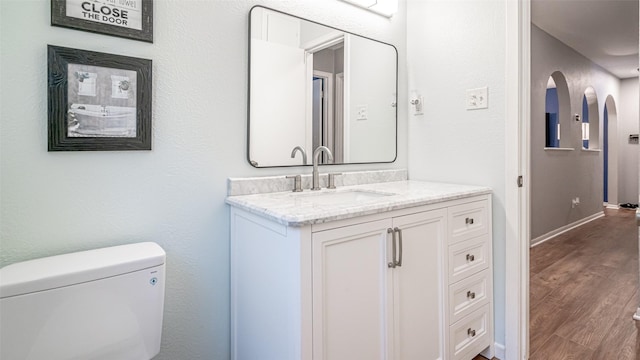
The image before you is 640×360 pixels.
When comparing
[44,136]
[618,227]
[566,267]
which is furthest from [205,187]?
[618,227]

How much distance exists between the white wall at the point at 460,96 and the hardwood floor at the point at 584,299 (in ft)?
1.50

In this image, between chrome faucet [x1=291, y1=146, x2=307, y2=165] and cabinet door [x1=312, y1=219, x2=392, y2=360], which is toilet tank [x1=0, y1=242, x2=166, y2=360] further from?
chrome faucet [x1=291, y1=146, x2=307, y2=165]

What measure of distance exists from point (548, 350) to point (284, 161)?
1.69m

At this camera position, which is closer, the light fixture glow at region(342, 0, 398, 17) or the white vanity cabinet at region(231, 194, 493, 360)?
the white vanity cabinet at region(231, 194, 493, 360)

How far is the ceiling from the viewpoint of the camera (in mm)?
3287

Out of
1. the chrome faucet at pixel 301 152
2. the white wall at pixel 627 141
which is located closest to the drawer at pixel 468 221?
the chrome faucet at pixel 301 152

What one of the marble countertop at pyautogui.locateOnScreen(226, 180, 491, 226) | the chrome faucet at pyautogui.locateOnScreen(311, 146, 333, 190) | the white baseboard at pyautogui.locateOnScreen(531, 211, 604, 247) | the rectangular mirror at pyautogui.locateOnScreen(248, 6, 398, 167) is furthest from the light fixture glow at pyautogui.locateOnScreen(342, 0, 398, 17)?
the white baseboard at pyautogui.locateOnScreen(531, 211, 604, 247)

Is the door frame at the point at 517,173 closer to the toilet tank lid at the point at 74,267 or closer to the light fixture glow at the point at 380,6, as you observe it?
the light fixture glow at the point at 380,6

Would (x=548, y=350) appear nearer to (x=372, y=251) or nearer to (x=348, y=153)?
(x=372, y=251)

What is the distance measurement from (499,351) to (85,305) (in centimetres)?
184

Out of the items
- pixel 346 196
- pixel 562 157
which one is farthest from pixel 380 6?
pixel 562 157

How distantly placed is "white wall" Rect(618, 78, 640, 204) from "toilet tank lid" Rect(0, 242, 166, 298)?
311 inches

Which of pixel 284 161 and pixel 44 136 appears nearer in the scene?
pixel 44 136

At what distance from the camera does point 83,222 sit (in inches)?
47.2
